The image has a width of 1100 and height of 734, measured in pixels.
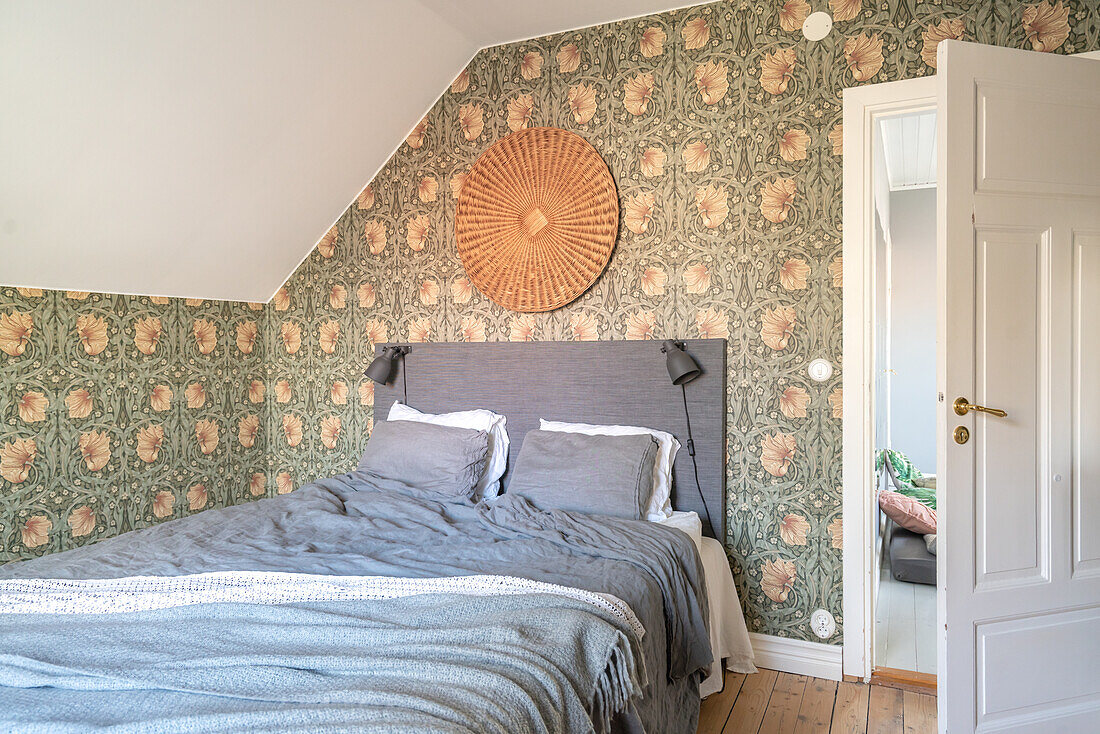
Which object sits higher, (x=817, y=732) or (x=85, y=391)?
(x=85, y=391)

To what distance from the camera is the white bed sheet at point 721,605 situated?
7.92 ft

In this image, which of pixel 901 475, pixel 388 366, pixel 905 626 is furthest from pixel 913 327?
pixel 388 366

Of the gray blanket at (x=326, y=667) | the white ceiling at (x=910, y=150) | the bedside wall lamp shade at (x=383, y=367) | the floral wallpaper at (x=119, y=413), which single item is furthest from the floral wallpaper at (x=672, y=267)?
the gray blanket at (x=326, y=667)

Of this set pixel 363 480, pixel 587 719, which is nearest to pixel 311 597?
pixel 587 719

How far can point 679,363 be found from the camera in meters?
2.65

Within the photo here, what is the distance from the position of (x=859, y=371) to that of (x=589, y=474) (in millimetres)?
1058

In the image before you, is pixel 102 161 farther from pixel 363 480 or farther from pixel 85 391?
pixel 363 480

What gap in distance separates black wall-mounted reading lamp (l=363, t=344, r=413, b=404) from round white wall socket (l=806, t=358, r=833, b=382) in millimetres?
1836

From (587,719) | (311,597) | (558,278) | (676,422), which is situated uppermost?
(558,278)

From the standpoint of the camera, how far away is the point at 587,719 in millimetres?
1288

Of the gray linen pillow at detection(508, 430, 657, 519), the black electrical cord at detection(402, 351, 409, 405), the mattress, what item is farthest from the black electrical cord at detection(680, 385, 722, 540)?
the mattress

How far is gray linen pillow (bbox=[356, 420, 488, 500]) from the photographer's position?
9.03ft

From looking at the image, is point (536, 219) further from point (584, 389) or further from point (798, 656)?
point (798, 656)

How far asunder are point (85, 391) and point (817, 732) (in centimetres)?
311
